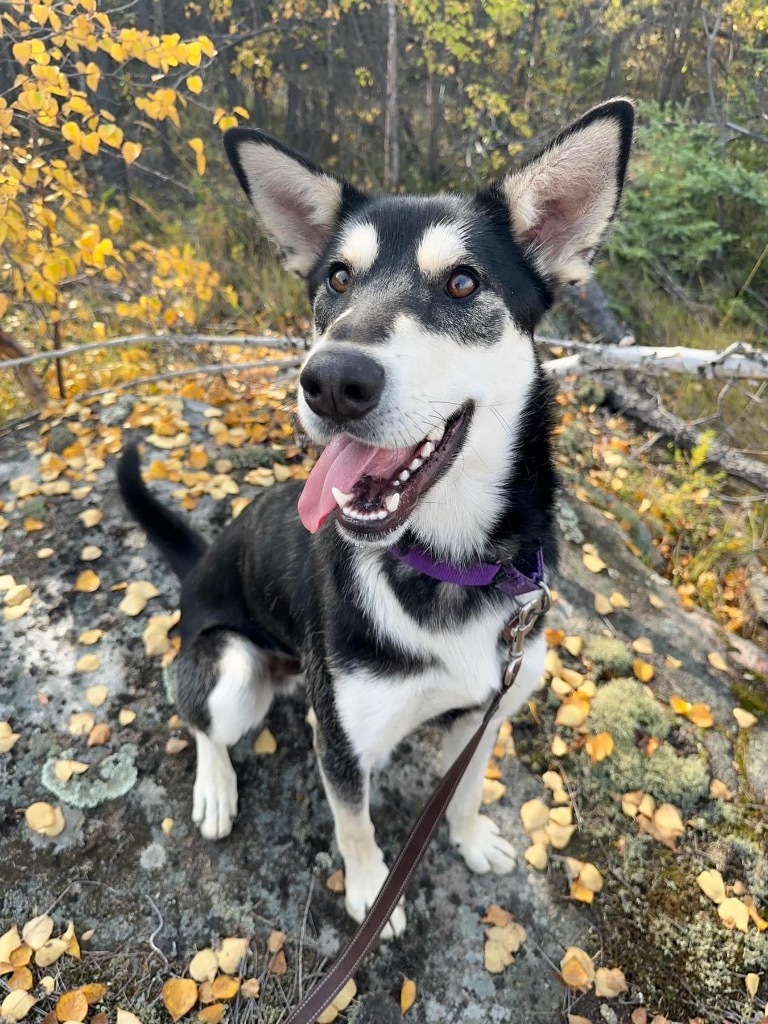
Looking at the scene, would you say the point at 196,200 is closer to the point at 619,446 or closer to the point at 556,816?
the point at 619,446

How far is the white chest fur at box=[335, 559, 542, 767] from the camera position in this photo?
1926mm

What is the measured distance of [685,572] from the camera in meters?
4.27

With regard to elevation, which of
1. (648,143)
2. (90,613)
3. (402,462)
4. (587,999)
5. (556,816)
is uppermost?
(648,143)

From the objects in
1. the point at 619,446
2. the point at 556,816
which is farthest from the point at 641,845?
the point at 619,446

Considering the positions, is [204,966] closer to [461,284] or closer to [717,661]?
[461,284]

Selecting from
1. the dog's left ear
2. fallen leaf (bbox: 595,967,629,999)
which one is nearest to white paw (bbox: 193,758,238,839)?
fallen leaf (bbox: 595,967,629,999)

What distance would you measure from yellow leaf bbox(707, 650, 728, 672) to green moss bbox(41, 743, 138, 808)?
10.2ft

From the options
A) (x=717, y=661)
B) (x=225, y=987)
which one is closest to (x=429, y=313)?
(x=225, y=987)

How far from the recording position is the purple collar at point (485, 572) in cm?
194

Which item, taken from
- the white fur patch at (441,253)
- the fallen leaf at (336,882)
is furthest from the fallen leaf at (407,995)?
the white fur patch at (441,253)

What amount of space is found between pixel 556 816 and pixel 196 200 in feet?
27.8

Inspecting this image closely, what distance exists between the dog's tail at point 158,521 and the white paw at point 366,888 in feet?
5.12

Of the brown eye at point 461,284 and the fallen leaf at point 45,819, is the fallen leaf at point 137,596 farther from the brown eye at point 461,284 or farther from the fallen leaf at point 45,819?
the brown eye at point 461,284

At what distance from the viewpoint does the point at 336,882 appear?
2.43 meters
